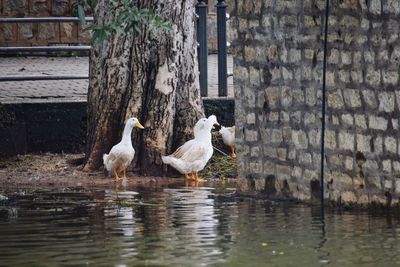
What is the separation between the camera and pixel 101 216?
571 inches

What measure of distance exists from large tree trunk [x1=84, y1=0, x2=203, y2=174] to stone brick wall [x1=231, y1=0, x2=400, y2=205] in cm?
244

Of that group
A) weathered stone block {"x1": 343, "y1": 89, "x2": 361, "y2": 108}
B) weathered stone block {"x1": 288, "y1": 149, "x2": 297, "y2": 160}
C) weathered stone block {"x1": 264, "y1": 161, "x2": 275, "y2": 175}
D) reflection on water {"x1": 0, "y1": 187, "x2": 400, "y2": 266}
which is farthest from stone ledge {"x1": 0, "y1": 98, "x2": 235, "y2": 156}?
weathered stone block {"x1": 343, "y1": 89, "x2": 361, "y2": 108}

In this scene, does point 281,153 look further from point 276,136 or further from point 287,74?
point 287,74

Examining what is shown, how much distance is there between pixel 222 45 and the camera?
20297 millimetres

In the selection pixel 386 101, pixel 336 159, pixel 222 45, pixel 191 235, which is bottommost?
pixel 191 235

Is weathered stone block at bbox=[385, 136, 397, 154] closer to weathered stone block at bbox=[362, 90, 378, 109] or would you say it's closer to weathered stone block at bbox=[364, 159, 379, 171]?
weathered stone block at bbox=[364, 159, 379, 171]

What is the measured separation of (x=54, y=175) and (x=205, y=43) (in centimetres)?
304

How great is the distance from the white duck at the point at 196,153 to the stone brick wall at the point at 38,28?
922 cm

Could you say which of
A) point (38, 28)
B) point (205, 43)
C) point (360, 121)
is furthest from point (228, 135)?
point (38, 28)

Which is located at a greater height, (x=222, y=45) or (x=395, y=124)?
(x=222, y=45)

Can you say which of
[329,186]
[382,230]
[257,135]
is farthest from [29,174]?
[382,230]

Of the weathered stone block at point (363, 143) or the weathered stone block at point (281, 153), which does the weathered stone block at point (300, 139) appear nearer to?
the weathered stone block at point (281, 153)

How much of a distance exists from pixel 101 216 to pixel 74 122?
548cm

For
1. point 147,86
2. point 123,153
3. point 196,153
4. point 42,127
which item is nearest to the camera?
point 123,153
